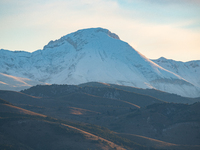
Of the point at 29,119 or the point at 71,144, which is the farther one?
the point at 29,119

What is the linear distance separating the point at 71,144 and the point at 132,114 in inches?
2419

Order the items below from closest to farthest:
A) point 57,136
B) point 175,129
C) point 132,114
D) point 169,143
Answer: point 57,136, point 169,143, point 175,129, point 132,114

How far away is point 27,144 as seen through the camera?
12900cm

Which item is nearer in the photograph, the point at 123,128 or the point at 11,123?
the point at 11,123

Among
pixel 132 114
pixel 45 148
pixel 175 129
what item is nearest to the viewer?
pixel 45 148

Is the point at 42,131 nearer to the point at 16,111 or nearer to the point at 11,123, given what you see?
the point at 11,123

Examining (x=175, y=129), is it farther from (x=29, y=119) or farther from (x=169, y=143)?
(x=29, y=119)

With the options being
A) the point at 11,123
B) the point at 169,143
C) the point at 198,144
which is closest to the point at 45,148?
the point at 11,123

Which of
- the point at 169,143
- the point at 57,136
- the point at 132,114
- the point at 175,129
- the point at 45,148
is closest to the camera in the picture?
the point at 45,148

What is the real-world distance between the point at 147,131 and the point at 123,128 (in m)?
10.6

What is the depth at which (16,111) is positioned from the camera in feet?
520

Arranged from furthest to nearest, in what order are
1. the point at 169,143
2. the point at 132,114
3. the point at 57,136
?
1. the point at 132,114
2. the point at 169,143
3. the point at 57,136

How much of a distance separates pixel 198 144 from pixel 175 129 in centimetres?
1852

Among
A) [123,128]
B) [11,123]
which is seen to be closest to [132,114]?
[123,128]
